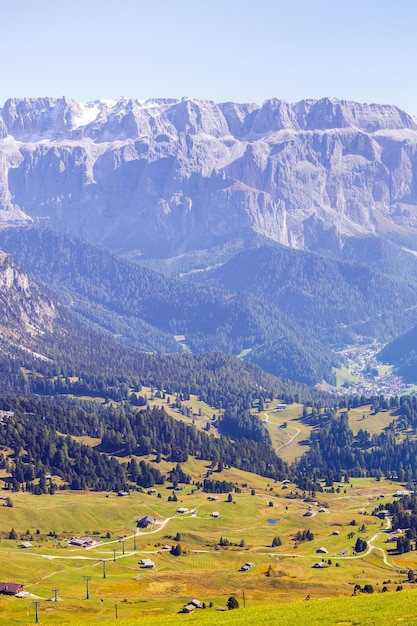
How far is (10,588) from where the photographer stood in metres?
187

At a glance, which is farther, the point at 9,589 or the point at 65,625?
the point at 9,589

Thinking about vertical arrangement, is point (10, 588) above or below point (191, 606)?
above

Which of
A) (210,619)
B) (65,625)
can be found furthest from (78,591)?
(210,619)

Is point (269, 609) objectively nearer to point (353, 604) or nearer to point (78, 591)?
point (353, 604)

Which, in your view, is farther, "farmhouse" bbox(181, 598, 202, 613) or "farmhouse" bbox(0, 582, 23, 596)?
"farmhouse" bbox(0, 582, 23, 596)

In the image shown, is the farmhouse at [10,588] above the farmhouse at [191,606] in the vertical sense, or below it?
above

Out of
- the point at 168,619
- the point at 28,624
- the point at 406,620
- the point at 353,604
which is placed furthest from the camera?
the point at 28,624

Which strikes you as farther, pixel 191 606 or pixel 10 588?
pixel 10 588

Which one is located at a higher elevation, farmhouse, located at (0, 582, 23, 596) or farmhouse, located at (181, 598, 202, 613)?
farmhouse, located at (0, 582, 23, 596)

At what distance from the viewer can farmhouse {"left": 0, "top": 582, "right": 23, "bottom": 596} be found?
186 m

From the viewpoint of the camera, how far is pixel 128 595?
19300 cm

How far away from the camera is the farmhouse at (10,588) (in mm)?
185500

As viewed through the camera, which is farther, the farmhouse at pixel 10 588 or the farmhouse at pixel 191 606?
the farmhouse at pixel 10 588

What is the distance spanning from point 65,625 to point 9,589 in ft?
124
